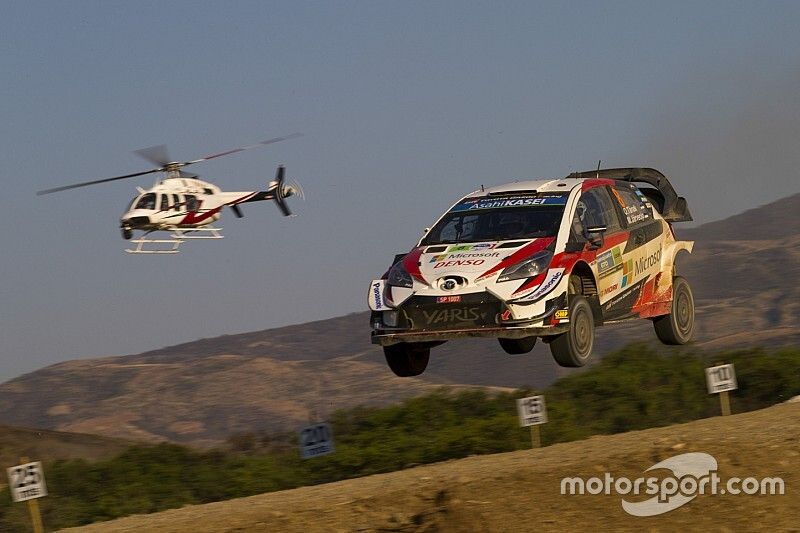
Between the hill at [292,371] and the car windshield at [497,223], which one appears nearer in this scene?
the car windshield at [497,223]

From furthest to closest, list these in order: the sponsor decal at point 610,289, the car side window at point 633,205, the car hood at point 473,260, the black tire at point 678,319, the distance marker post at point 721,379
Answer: the black tire at point 678,319, the distance marker post at point 721,379, the car side window at point 633,205, the sponsor decal at point 610,289, the car hood at point 473,260

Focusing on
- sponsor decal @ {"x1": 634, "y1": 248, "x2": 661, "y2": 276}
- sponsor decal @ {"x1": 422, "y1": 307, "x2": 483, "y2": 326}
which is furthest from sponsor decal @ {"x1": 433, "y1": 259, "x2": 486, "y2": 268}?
sponsor decal @ {"x1": 634, "y1": 248, "x2": 661, "y2": 276}

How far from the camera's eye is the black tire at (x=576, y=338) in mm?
12508

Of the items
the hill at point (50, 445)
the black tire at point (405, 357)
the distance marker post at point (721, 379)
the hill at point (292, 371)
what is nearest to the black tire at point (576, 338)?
the black tire at point (405, 357)

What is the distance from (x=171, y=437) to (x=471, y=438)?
51132 millimetres

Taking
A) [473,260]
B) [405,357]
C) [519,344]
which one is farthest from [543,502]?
[519,344]

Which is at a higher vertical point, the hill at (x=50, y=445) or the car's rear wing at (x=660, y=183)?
the car's rear wing at (x=660, y=183)

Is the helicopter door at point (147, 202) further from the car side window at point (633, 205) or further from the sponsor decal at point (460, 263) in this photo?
the sponsor decal at point (460, 263)

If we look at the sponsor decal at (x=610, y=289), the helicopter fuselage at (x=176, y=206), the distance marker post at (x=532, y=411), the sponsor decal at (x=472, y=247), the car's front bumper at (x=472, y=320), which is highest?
the helicopter fuselage at (x=176, y=206)

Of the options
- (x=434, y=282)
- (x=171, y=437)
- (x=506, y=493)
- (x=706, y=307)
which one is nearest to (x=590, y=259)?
(x=434, y=282)

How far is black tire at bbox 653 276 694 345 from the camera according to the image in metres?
Answer: 15.2

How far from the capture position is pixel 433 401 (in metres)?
20.8

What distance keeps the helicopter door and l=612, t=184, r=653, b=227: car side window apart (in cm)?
1684

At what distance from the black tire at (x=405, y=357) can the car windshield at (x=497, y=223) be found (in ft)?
3.97
